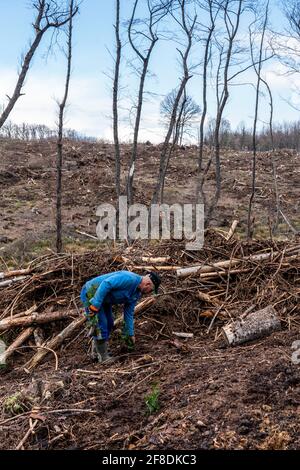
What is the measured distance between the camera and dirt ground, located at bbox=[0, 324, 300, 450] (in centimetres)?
364

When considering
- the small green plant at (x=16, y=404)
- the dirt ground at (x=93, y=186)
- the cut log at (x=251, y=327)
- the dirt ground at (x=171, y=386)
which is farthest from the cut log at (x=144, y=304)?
the dirt ground at (x=93, y=186)

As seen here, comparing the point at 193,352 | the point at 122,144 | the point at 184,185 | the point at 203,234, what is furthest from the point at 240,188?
the point at 193,352

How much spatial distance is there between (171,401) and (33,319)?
11.0ft

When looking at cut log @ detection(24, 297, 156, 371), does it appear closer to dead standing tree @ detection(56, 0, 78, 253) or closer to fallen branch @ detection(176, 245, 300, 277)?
fallen branch @ detection(176, 245, 300, 277)

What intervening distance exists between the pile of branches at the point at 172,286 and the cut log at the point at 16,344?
14mm

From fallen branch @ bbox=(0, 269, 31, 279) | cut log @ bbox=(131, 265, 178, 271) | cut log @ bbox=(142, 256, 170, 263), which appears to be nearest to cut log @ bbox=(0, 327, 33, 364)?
fallen branch @ bbox=(0, 269, 31, 279)

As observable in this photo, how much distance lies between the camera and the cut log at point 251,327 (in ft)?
20.5

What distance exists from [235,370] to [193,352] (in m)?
1.21

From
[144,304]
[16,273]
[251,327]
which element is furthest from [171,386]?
[16,273]

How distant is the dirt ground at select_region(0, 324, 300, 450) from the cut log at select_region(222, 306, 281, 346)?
0.22m

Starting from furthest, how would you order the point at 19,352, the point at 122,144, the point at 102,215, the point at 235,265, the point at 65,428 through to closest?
the point at 122,144 → the point at 102,215 → the point at 235,265 → the point at 19,352 → the point at 65,428

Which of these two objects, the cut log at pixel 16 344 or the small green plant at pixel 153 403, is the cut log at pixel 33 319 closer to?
the cut log at pixel 16 344
